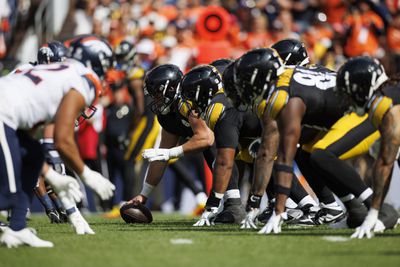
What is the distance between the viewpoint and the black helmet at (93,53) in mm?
6652

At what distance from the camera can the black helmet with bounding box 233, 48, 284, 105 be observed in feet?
23.4

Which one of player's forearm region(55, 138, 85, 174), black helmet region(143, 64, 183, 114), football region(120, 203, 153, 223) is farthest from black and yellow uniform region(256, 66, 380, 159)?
football region(120, 203, 153, 223)

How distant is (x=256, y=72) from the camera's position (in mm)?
7117

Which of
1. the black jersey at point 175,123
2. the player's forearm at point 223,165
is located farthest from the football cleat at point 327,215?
the black jersey at point 175,123

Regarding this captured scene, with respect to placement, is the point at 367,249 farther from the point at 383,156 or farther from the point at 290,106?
the point at 290,106

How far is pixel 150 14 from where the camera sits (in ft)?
53.5

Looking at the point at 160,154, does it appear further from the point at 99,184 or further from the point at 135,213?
the point at 99,184

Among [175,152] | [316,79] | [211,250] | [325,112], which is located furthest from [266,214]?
[211,250]

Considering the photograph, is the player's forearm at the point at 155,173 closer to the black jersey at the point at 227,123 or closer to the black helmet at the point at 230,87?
the black jersey at the point at 227,123

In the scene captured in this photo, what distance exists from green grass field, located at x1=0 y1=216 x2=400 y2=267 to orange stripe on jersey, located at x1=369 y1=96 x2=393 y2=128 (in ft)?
2.94

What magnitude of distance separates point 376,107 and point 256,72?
3.34ft

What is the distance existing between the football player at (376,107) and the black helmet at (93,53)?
1792 mm

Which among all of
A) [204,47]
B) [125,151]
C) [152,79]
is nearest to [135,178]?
[125,151]

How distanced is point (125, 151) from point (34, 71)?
671 cm
